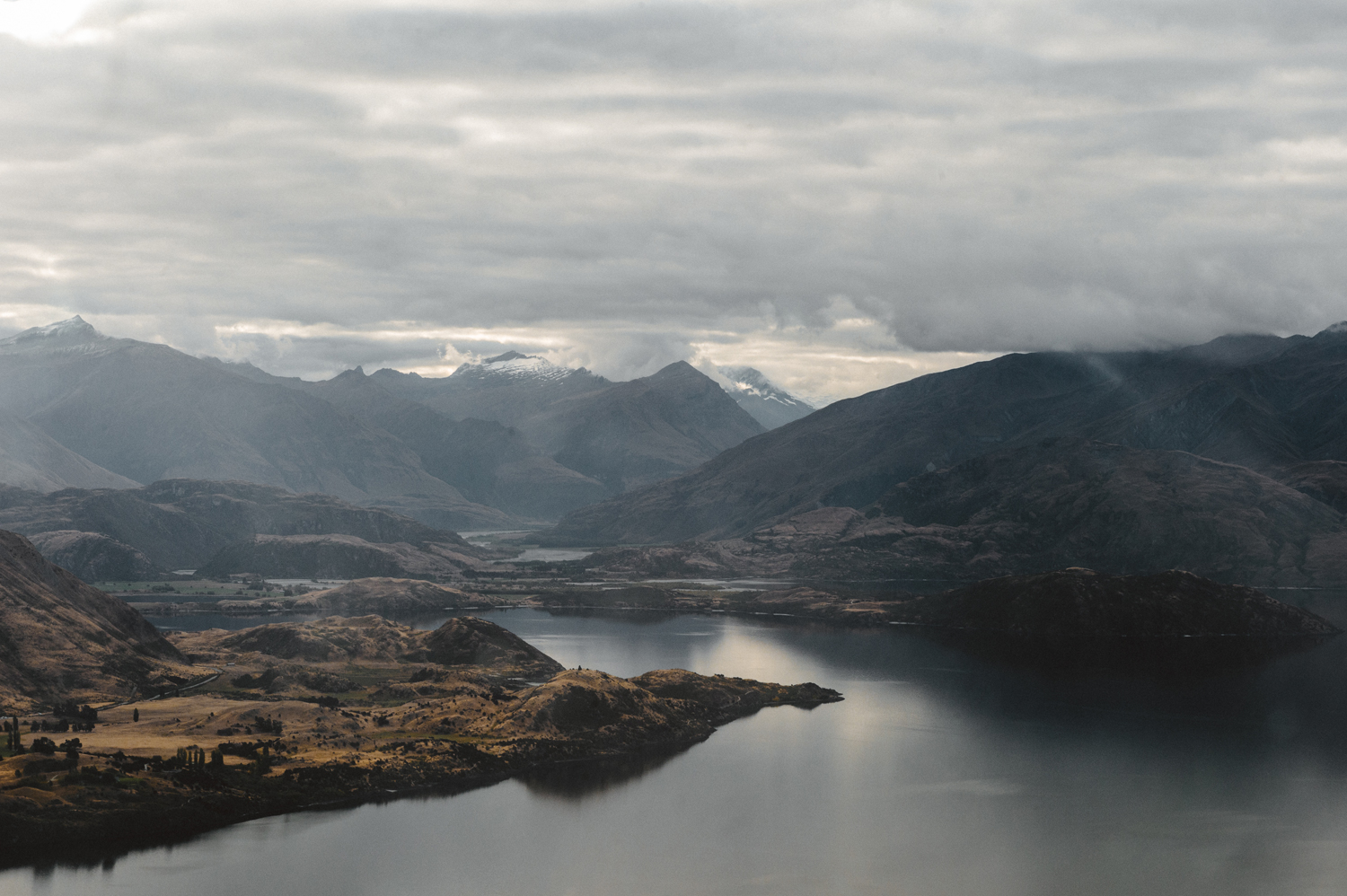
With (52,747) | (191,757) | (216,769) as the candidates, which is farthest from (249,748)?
(52,747)

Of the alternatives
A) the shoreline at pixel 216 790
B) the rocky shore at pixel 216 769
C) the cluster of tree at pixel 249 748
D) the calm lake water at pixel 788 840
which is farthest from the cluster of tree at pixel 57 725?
the calm lake water at pixel 788 840

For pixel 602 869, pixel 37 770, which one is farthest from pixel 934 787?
pixel 37 770

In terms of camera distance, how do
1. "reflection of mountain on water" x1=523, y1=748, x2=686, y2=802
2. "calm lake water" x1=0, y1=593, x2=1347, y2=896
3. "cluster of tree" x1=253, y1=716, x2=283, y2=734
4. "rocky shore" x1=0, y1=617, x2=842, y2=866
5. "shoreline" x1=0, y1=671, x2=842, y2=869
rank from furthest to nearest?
"cluster of tree" x1=253, y1=716, x2=283, y2=734
"reflection of mountain on water" x1=523, y1=748, x2=686, y2=802
"rocky shore" x1=0, y1=617, x2=842, y2=866
"shoreline" x1=0, y1=671, x2=842, y2=869
"calm lake water" x1=0, y1=593, x2=1347, y2=896

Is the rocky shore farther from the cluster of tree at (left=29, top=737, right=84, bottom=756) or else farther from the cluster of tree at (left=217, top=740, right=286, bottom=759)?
the cluster of tree at (left=29, top=737, right=84, bottom=756)

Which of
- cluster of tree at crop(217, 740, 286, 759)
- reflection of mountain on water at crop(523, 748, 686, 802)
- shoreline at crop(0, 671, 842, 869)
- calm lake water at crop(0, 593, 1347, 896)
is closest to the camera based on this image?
calm lake water at crop(0, 593, 1347, 896)

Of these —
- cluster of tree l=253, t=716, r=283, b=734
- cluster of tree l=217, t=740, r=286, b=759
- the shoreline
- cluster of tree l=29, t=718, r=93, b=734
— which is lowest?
the shoreline

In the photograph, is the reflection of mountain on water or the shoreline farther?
the reflection of mountain on water

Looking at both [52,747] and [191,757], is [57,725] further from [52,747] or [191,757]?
[191,757]

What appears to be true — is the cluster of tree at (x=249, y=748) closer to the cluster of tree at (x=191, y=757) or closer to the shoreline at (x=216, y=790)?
the shoreline at (x=216, y=790)

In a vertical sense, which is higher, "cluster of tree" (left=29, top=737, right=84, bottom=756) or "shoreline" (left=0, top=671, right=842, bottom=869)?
"cluster of tree" (left=29, top=737, right=84, bottom=756)

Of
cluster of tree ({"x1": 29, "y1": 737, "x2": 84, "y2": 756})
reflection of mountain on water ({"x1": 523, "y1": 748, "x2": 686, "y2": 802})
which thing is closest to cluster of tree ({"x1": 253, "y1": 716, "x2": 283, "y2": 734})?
cluster of tree ({"x1": 29, "y1": 737, "x2": 84, "y2": 756})
